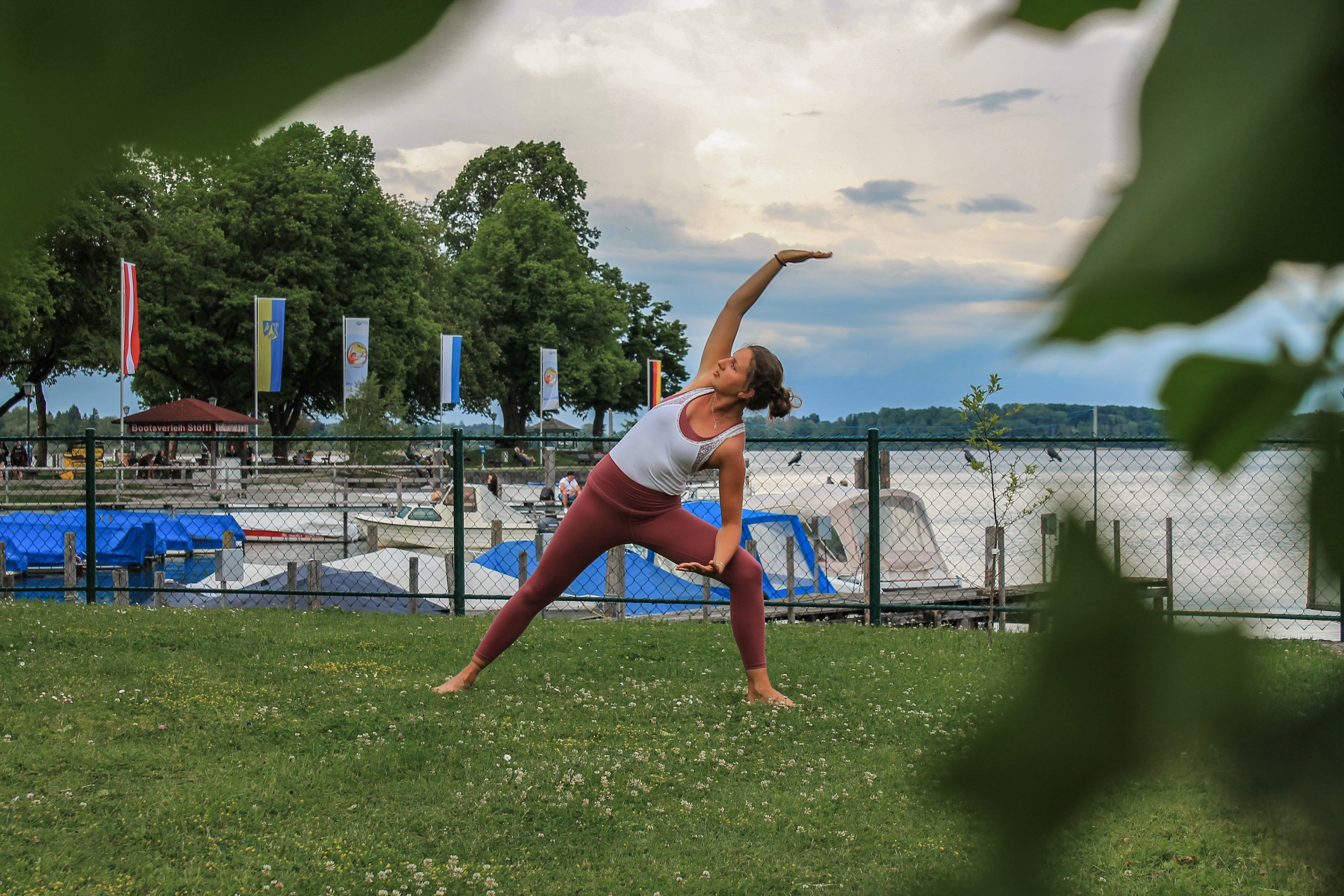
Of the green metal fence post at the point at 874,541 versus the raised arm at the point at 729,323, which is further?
the green metal fence post at the point at 874,541

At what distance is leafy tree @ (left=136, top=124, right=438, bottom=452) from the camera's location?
0.24 metres

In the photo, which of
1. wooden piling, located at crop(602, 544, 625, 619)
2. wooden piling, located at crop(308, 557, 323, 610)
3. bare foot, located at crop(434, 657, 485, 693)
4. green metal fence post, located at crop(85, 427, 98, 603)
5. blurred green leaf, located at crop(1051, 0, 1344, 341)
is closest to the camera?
blurred green leaf, located at crop(1051, 0, 1344, 341)

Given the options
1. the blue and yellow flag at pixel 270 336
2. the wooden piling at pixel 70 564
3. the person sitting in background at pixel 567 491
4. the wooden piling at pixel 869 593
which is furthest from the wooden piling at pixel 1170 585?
the person sitting in background at pixel 567 491

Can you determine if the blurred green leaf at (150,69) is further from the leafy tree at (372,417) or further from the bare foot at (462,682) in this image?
the leafy tree at (372,417)

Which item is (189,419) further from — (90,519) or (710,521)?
(710,521)

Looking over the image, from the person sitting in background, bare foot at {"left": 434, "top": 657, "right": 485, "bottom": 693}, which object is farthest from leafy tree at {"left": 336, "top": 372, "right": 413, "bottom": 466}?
bare foot at {"left": 434, "top": 657, "right": 485, "bottom": 693}

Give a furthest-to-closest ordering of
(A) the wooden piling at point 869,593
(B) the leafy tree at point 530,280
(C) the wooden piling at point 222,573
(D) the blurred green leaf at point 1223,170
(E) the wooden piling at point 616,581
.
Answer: (C) the wooden piling at point 222,573 → (E) the wooden piling at point 616,581 → (A) the wooden piling at point 869,593 → (B) the leafy tree at point 530,280 → (D) the blurred green leaf at point 1223,170

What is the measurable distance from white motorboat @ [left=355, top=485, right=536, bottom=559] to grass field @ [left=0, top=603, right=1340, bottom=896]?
27.8 feet

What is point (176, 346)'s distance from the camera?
3.11 ft

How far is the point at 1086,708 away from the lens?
0.18 metres

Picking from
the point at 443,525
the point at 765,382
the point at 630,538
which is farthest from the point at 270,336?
the point at 443,525

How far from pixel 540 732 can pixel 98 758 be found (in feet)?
6.00

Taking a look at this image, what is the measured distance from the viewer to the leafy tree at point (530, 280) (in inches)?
24.1

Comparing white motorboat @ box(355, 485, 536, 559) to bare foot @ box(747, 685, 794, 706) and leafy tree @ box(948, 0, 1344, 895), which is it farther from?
leafy tree @ box(948, 0, 1344, 895)
